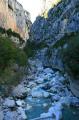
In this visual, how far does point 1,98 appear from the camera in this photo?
22.1m

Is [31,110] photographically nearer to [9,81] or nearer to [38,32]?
[9,81]

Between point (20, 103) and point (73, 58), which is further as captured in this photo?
point (20, 103)

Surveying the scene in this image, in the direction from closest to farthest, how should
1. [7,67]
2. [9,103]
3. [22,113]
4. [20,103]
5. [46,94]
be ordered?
[22,113] → [9,103] → [20,103] → [46,94] → [7,67]

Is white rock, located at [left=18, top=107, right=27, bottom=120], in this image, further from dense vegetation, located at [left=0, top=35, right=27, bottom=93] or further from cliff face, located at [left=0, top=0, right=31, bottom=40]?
cliff face, located at [left=0, top=0, right=31, bottom=40]

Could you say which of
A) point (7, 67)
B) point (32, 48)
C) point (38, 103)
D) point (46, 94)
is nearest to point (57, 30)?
point (32, 48)

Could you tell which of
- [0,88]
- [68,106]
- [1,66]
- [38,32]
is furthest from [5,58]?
[38,32]

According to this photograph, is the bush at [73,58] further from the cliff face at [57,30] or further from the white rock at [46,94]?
the cliff face at [57,30]

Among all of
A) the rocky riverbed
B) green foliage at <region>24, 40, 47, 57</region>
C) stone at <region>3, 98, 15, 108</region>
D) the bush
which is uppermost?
the bush

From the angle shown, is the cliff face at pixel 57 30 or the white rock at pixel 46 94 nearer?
the white rock at pixel 46 94

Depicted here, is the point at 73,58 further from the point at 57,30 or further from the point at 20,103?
the point at 57,30

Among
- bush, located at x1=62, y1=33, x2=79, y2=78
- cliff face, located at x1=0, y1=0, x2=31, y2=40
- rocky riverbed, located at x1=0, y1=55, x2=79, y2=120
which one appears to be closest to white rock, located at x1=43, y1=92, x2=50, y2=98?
rocky riverbed, located at x1=0, y1=55, x2=79, y2=120

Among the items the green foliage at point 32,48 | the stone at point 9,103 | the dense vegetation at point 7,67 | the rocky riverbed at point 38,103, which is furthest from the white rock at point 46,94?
the green foliage at point 32,48

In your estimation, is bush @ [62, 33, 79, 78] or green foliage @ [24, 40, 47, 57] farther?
green foliage @ [24, 40, 47, 57]

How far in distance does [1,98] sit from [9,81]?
3625 mm
